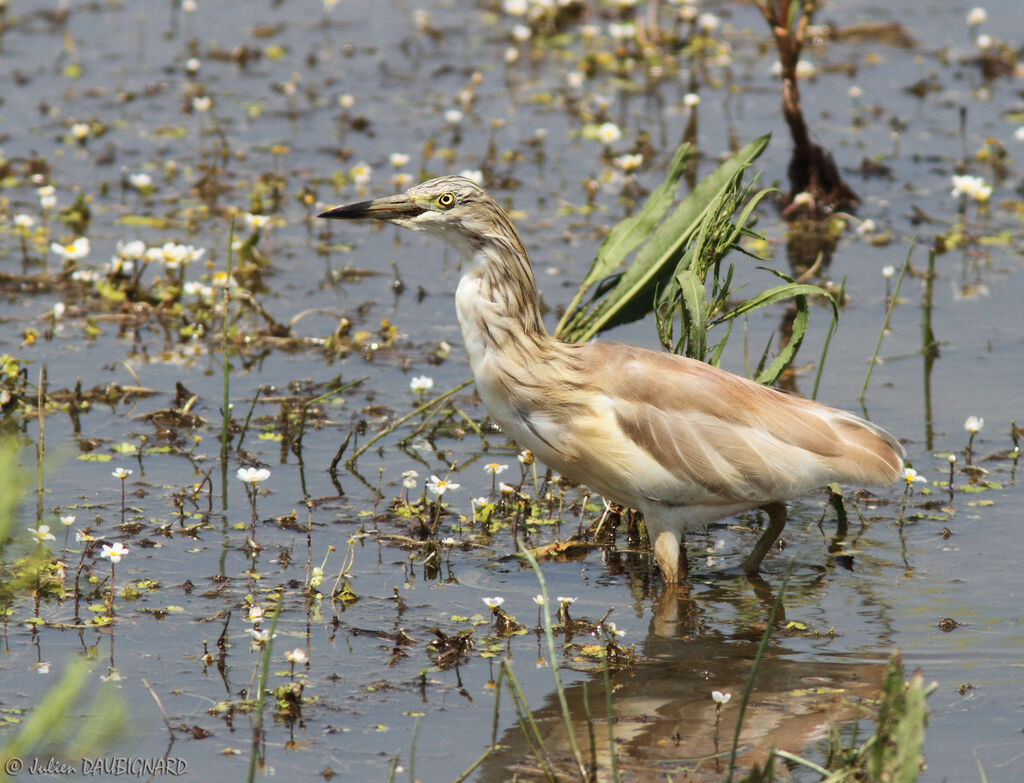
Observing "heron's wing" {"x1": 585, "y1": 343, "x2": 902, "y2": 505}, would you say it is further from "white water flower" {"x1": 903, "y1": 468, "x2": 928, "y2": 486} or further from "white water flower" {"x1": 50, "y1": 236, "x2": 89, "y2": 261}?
"white water flower" {"x1": 50, "y1": 236, "x2": 89, "y2": 261}

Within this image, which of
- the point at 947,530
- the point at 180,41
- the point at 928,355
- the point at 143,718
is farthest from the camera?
the point at 180,41

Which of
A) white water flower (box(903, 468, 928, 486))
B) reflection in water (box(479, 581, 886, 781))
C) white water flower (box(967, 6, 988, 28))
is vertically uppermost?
white water flower (box(967, 6, 988, 28))

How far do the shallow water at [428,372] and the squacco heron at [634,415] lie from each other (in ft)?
1.41

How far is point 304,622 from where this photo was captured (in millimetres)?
5051

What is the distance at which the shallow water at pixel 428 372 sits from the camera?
180 inches

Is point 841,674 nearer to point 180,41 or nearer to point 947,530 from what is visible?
point 947,530

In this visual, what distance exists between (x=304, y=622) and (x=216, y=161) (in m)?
5.70

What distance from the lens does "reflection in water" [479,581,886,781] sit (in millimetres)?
4242

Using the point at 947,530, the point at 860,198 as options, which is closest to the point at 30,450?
the point at 947,530

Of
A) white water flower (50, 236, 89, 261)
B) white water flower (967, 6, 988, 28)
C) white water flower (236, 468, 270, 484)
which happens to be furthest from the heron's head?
white water flower (967, 6, 988, 28)

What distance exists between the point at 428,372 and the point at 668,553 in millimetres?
2409

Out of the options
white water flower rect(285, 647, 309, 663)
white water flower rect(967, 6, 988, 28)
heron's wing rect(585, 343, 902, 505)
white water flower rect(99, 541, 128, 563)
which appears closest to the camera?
white water flower rect(285, 647, 309, 663)

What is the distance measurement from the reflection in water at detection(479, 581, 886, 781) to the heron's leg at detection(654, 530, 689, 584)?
0.16m

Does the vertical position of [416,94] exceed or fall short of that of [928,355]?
it exceeds it
